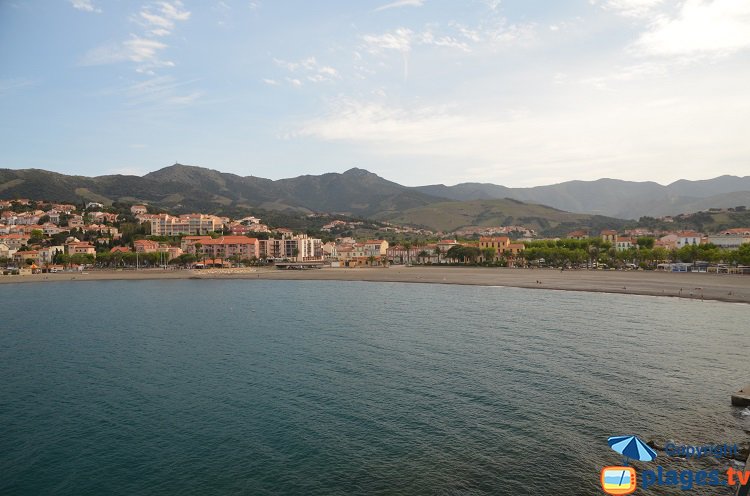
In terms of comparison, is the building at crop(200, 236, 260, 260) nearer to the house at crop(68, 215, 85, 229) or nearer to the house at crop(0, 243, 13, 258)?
the house at crop(0, 243, 13, 258)

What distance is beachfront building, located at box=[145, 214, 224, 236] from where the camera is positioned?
150625mm

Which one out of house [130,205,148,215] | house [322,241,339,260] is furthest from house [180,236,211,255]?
house [130,205,148,215]

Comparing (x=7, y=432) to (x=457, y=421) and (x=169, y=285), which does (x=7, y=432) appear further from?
(x=169, y=285)

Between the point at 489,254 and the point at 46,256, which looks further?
the point at 489,254

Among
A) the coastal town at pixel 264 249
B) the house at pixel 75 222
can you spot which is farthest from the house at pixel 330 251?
the house at pixel 75 222

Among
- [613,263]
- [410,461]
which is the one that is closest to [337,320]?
[410,461]

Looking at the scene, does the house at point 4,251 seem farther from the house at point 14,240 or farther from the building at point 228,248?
the building at point 228,248

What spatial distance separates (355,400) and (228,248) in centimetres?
11056

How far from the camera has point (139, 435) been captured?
16.7 metres

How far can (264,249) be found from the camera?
442ft

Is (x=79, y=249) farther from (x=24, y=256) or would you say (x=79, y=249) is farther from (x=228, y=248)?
(x=228, y=248)

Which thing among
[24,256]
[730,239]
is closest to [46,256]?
[24,256]

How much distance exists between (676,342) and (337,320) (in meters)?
23.1

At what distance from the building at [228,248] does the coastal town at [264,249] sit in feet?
0.80
